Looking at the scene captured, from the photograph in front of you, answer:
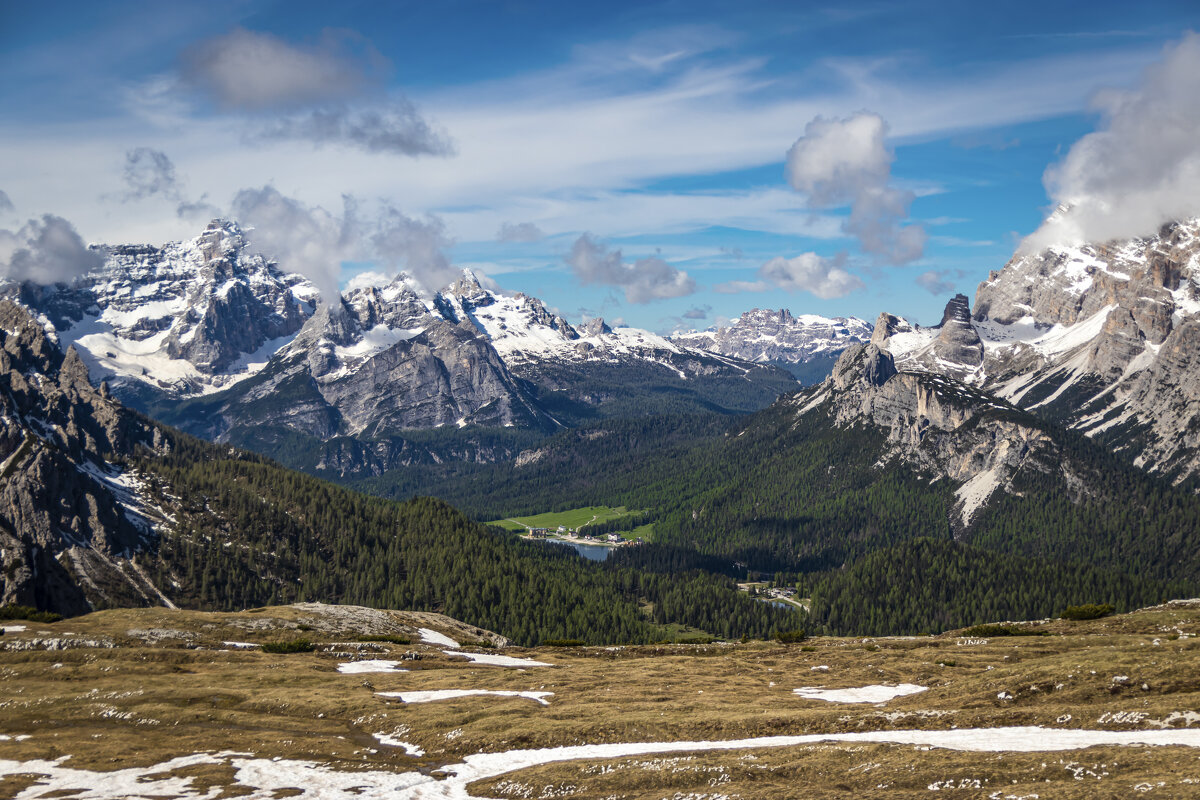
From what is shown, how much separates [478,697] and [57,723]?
37283mm

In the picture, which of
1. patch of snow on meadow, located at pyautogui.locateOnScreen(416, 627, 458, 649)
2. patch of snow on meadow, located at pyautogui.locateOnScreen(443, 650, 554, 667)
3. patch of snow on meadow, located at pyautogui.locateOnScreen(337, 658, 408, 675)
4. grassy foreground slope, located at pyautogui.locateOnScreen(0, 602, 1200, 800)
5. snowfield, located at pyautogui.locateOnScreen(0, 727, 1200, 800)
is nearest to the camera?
grassy foreground slope, located at pyautogui.locateOnScreen(0, 602, 1200, 800)

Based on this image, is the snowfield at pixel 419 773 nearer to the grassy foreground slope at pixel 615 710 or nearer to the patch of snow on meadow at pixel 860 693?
the grassy foreground slope at pixel 615 710

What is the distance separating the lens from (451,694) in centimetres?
8988

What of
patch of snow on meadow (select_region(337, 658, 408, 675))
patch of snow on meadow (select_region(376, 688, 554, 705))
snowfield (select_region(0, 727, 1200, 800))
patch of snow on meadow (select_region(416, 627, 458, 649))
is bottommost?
patch of snow on meadow (select_region(416, 627, 458, 649))

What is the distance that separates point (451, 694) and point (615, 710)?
21.9 m

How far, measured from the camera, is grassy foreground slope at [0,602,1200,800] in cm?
5112

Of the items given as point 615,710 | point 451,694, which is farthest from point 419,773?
point 451,694

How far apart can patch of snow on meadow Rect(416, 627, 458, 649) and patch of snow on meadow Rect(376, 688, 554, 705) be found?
170ft

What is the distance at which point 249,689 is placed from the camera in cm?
8925

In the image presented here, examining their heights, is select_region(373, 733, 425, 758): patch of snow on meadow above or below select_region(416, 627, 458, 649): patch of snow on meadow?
above

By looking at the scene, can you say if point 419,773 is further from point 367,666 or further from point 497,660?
point 497,660

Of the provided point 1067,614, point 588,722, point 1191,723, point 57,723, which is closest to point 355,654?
point 57,723

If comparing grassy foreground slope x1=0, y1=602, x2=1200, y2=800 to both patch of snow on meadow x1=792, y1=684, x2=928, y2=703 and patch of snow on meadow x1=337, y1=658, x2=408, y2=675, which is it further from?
patch of snow on meadow x1=792, y1=684, x2=928, y2=703

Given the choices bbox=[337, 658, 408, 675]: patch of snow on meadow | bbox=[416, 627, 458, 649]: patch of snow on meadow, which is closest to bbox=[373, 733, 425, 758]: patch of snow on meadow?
bbox=[337, 658, 408, 675]: patch of snow on meadow
